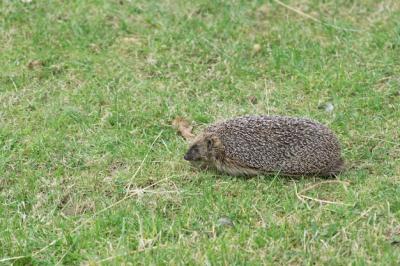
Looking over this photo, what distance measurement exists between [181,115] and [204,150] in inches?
40.7

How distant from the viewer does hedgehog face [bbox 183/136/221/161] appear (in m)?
6.36

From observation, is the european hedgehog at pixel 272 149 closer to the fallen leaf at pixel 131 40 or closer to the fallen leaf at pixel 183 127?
the fallen leaf at pixel 183 127

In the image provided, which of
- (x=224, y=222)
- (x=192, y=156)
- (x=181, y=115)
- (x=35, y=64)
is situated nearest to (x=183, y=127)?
(x=181, y=115)

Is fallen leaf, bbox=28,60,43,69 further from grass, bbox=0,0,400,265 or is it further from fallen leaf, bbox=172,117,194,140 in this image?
fallen leaf, bbox=172,117,194,140

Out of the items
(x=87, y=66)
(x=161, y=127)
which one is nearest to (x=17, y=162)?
(x=161, y=127)

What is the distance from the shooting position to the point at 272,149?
618 cm

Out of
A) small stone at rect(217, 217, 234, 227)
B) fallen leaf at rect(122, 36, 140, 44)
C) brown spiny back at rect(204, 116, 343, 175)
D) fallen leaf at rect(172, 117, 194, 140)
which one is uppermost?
brown spiny back at rect(204, 116, 343, 175)

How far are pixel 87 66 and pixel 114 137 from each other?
163 cm

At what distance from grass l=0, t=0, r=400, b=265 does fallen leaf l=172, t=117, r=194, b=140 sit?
8cm

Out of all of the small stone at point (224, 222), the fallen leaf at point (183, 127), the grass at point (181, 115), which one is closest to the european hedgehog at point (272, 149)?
the grass at point (181, 115)

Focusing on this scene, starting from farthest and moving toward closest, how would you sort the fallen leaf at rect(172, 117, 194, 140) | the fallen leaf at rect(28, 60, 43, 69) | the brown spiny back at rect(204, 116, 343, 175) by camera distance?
1. the fallen leaf at rect(28, 60, 43, 69)
2. the fallen leaf at rect(172, 117, 194, 140)
3. the brown spiny back at rect(204, 116, 343, 175)

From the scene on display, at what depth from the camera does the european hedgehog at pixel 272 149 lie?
20.1 ft

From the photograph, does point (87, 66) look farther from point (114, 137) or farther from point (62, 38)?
point (114, 137)

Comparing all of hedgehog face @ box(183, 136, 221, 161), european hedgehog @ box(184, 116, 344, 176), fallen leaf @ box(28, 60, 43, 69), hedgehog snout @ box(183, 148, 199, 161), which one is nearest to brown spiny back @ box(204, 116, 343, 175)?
european hedgehog @ box(184, 116, 344, 176)
